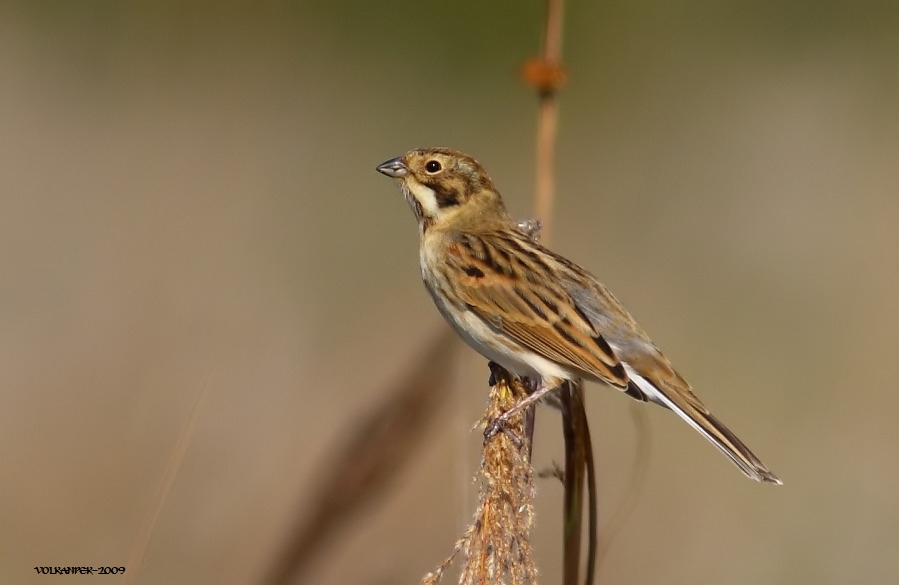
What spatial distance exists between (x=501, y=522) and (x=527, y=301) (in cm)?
151

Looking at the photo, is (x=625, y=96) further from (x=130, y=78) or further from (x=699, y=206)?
(x=130, y=78)

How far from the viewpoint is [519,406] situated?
290 centimetres

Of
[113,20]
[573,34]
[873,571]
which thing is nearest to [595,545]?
[873,571]

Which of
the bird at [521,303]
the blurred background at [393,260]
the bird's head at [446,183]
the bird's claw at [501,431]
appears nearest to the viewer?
the bird's claw at [501,431]

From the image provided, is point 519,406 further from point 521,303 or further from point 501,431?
point 521,303

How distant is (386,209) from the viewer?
8141 mm

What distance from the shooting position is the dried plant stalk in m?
2.32

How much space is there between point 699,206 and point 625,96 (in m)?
1.64

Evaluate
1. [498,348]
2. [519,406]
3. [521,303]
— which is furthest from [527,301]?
[519,406]

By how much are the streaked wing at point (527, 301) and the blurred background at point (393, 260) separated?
247mm

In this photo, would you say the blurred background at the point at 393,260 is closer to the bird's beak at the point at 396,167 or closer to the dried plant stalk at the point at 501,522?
the dried plant stalk at the point at 501,522

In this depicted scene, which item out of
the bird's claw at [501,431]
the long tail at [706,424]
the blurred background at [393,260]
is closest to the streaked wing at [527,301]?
the long tail at [706,424]

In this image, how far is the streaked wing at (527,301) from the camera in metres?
3.62

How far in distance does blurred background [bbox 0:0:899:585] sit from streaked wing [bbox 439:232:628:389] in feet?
0.81
